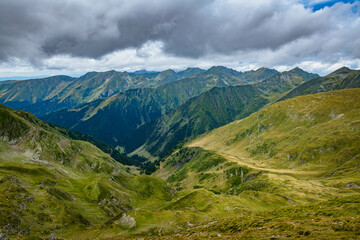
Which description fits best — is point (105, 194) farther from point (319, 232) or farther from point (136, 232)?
point (319, 232)

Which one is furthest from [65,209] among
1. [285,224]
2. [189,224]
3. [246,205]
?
[285,224]

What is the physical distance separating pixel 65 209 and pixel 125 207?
68727mm

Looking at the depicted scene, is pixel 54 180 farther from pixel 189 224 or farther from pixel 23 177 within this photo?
pixel 189 224

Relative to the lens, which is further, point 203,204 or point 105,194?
point 105,194

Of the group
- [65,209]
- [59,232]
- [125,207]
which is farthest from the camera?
[125,207]

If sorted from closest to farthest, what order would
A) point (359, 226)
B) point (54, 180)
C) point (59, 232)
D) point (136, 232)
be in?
point (359, 226)
point (136, 232)
point (59, 232)
point (54, 180)

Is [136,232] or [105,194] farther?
[105,194]

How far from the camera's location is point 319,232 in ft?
138

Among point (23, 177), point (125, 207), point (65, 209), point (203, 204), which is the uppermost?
point (23, 177)

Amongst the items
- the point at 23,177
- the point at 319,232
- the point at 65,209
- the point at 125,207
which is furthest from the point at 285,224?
the point at 23,177

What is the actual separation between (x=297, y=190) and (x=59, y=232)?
6885 inches

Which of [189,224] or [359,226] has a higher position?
[359,226]

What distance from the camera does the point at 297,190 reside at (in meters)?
173

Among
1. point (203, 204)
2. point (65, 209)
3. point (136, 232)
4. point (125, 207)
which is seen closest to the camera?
point (136, 232)
